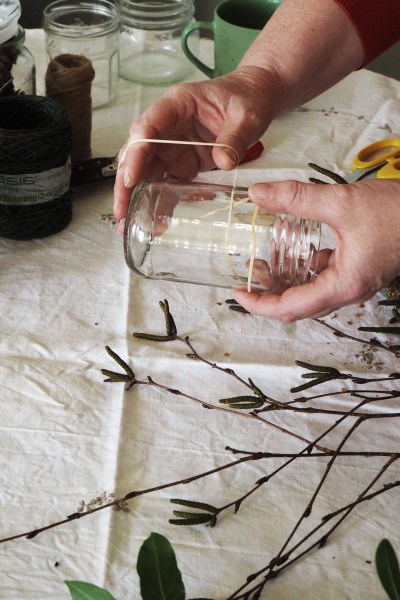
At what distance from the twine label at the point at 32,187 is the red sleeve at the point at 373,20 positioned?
359 millimetres

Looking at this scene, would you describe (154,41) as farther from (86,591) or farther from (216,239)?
(86,591)

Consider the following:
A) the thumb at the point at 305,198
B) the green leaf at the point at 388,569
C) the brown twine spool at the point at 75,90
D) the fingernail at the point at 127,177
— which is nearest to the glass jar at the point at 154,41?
the brown twine spool at the point at 75,90

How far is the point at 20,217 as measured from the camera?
0.85m

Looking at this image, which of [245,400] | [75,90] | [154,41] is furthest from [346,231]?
[154,41]

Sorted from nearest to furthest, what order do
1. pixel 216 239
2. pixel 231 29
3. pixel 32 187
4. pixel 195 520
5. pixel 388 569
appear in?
pixel 388 569 < pixel 195 520 < pixel 216 239 < pixel 32 187 < pixel 231 29

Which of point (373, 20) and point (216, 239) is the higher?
point (373, 20)

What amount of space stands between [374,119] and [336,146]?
0.31 ft

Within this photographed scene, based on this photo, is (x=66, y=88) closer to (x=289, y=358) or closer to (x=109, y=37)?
(x=109, y=37)

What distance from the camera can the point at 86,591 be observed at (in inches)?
18.8

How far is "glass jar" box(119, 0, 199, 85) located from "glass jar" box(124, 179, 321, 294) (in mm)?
502

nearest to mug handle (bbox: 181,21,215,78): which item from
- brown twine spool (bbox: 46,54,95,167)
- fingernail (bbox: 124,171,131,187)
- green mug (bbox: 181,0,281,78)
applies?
green mug (bbox: 181,0,281,78)

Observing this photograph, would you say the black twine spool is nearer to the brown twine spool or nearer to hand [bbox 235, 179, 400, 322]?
the brown twine spool

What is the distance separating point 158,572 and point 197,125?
1.57 ft

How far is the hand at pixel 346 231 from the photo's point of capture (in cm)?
63
